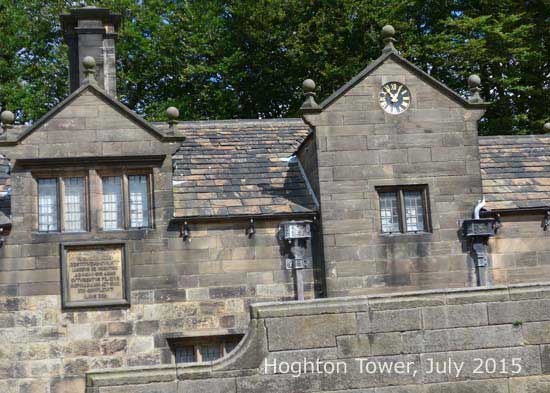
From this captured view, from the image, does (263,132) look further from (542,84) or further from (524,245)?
(542,84)

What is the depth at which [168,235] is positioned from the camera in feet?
53.7

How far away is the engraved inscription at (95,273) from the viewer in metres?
15.9

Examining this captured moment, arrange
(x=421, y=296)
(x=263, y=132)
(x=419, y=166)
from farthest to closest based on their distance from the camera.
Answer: (x=263, y=132) < (x=419, y=166) < (x=421, y=296)

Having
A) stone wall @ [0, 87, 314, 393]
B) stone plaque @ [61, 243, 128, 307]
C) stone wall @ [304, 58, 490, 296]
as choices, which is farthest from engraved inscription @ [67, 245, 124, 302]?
stone wall @ [304, 58, 490, 296]

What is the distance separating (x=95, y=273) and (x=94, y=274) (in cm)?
3

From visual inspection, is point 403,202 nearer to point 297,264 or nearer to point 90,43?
point 297,264

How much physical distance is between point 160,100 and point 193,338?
19.1 meters

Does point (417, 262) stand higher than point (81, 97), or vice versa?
point (81, 97)

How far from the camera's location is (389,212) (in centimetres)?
1695

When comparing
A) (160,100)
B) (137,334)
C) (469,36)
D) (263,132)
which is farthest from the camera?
(160,100)

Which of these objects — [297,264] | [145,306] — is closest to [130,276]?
[145,306]

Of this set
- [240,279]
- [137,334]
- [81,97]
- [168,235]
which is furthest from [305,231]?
[81,97]

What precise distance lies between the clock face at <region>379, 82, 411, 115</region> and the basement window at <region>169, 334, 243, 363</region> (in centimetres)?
551

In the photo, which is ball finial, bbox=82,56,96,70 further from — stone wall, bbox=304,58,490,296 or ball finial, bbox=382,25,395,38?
ball finial, bbox=382,25,395,38
